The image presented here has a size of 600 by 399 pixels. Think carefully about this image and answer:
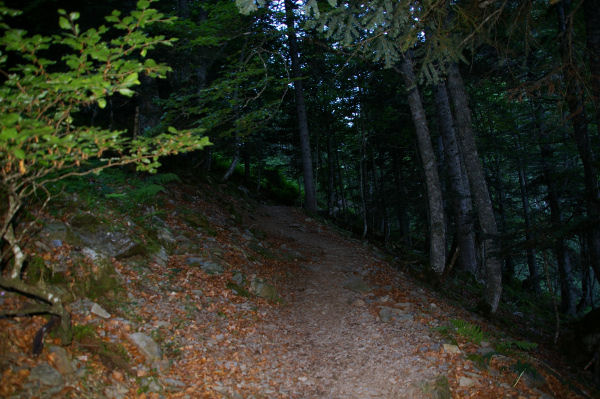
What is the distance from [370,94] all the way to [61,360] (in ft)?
51.2

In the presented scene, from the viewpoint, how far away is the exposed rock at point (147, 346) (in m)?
4.59

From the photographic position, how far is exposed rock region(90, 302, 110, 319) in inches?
187

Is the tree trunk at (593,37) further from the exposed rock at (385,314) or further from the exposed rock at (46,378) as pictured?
the exposed rock at (46,378)

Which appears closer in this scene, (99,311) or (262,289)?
(99,311)

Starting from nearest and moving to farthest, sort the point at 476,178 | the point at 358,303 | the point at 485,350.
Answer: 1. the point at 485,350
2. the point at 358,303
3. the point at 476,178

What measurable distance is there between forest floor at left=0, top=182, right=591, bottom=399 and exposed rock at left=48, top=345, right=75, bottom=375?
12mm

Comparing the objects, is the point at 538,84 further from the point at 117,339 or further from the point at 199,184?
the point at 199,184

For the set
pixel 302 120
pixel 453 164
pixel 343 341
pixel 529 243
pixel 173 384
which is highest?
pixel 302 120

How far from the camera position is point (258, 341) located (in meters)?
5.89

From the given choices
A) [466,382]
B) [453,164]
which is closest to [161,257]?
[466,382]

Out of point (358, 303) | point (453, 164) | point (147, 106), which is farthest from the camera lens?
point (453, 164)

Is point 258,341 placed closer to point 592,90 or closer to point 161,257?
point 161,257

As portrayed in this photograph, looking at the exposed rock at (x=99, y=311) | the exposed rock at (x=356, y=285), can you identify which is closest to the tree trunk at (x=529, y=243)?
the exposed rock at (x=356, y=285)

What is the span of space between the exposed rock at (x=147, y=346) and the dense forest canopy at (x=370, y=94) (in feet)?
4.40
